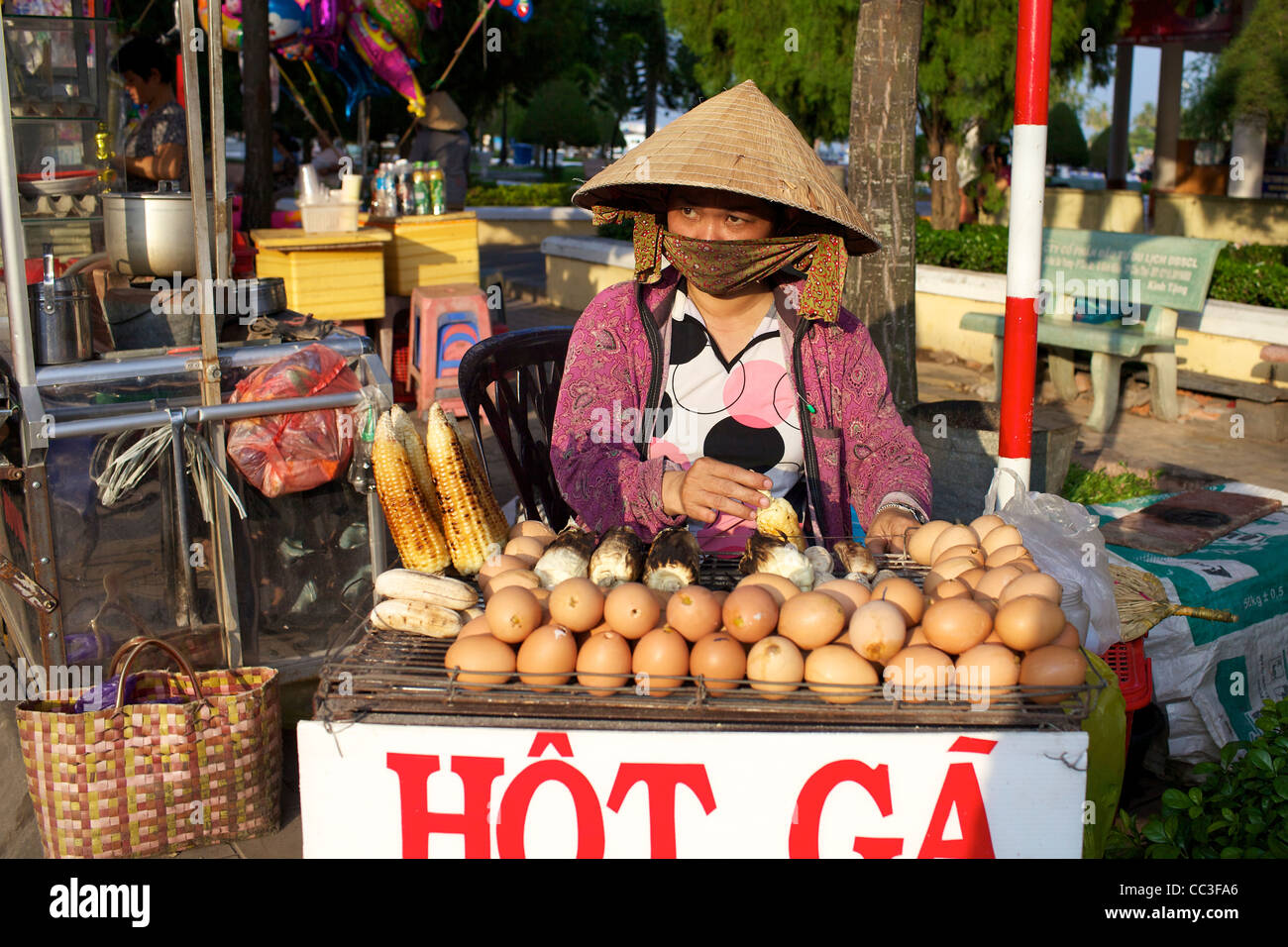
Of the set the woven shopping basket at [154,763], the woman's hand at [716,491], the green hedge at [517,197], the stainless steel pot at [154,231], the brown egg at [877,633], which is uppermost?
the green hedge at [517,197]

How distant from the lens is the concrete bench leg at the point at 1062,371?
Result: 8477mm

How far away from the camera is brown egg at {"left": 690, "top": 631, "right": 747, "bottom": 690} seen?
72.7 inches

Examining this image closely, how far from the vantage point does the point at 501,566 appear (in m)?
2.29

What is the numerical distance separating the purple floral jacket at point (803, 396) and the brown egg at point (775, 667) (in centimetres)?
110

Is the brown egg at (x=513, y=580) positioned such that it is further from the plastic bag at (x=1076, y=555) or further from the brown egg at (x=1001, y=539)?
the plastic bag at (x=1076, y=555)

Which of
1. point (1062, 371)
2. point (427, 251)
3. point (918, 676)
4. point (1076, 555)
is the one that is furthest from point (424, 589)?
point (1062, 371)

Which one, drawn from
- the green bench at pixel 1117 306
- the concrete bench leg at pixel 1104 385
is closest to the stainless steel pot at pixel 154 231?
the green bench at pixel 1117 306

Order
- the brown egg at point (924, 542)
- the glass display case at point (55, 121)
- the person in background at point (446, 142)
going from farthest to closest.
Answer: the person in background at point (446, 142) < the glass display case at point (55, 121) < the brown egg at point (924, 542)

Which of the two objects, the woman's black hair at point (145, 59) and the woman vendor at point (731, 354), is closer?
the woman vendor at point (731, 354)

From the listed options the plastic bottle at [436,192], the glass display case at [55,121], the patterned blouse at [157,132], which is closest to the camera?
the glass display case at [55,121]

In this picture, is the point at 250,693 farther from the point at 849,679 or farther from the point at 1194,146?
the point at 1194,146

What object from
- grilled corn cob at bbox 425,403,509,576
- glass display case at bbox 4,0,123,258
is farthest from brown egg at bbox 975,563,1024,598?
glass display case at bbox 4,0,123,258

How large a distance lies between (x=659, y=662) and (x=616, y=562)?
410mm

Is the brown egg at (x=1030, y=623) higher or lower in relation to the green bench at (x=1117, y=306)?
lower
